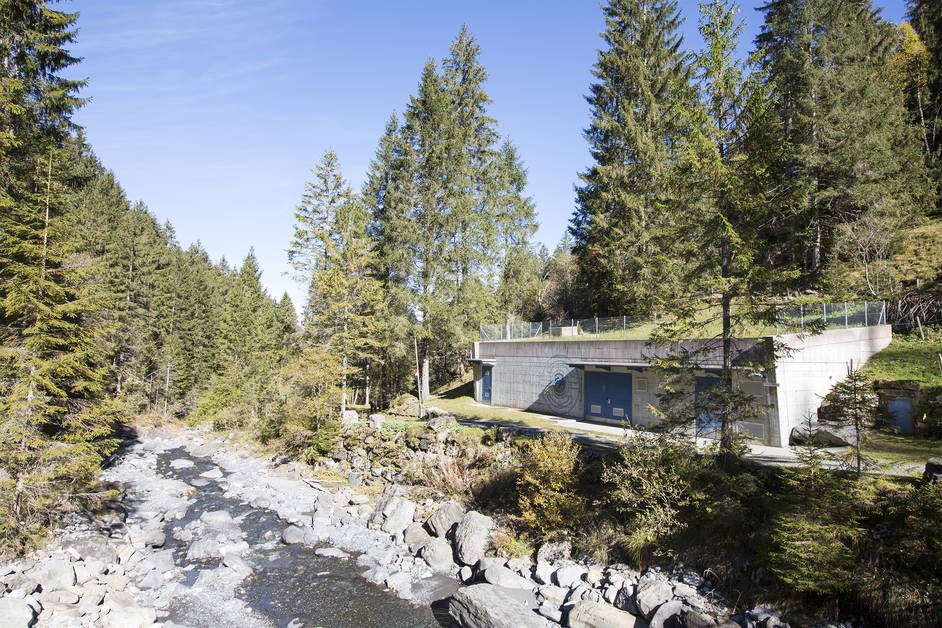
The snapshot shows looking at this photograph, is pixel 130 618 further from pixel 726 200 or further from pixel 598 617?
pixel 726 200

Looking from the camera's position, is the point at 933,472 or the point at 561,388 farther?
the point at 561,388

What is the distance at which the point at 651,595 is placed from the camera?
35.2 ft

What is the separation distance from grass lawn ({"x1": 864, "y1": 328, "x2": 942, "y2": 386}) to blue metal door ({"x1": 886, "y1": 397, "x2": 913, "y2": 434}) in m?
1.43

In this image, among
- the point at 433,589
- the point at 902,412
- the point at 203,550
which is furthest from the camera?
the point at 902,412

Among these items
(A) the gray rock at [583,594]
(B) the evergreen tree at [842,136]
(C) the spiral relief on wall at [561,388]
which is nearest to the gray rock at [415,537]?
(A) the gray rock at [583,594]

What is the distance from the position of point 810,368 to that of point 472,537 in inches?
545

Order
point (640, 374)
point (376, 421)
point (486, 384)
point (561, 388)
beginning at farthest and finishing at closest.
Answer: point (486, 384)
point (376, 421)
point (561, 388)
point (640, 374)

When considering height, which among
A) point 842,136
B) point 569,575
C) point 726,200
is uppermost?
point 842,136

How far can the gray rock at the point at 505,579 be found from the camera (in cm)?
1241

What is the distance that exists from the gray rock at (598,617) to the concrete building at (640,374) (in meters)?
5.22

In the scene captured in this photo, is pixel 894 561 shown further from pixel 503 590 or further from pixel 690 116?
pixel 690 116

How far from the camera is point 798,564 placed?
30.2 feet

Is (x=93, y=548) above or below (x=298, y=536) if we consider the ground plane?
above

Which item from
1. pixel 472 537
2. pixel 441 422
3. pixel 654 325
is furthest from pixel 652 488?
pixel 441 422
